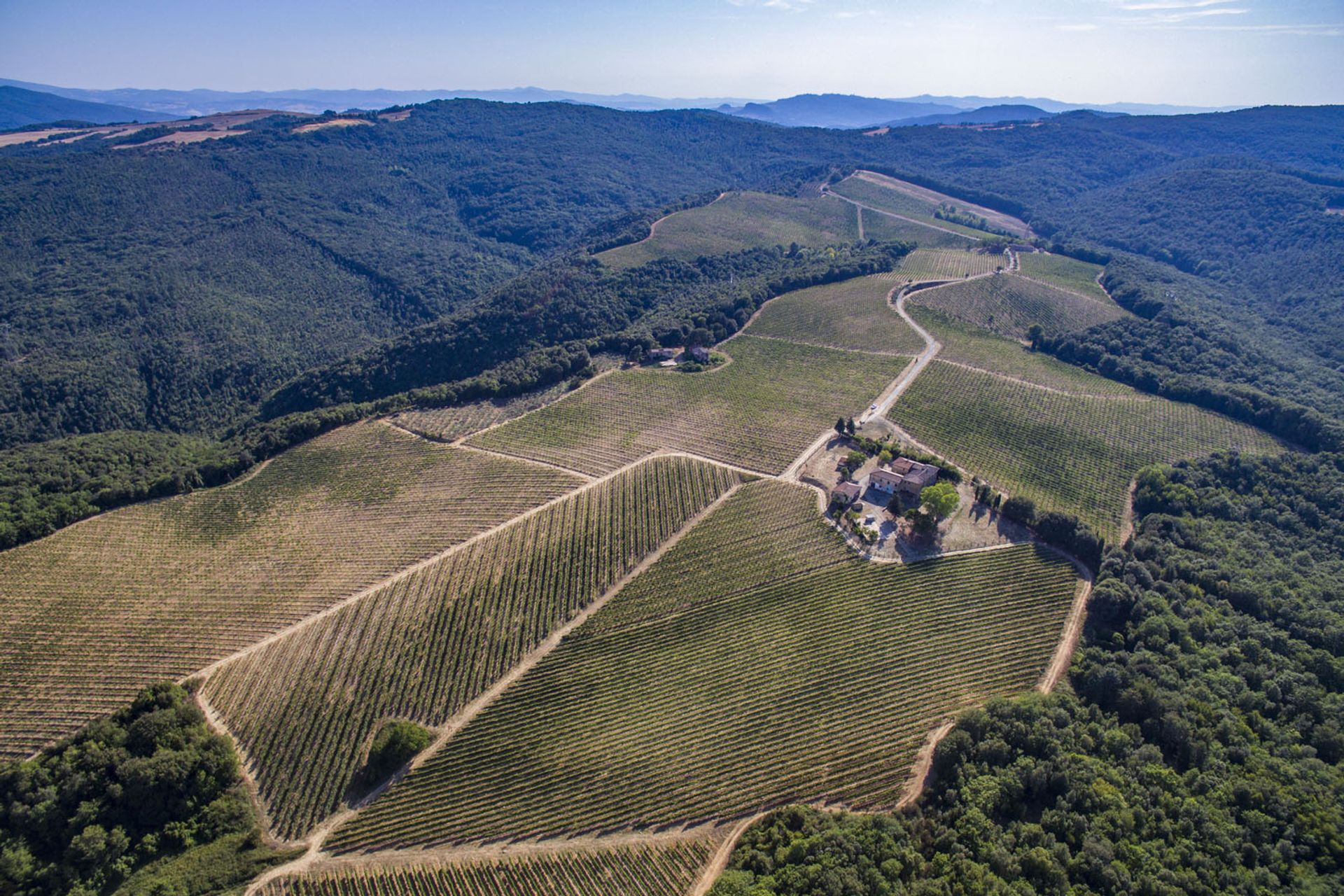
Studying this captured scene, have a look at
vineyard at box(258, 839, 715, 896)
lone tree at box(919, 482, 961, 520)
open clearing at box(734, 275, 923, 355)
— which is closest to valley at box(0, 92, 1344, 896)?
vineyard at box(258, 839, 715, 896)

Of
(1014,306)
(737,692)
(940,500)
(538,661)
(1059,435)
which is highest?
(1014,306)

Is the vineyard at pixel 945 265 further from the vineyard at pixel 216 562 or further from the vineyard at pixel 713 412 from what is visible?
the vineyard at pixel 216 562

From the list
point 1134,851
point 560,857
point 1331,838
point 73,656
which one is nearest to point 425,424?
point 73,656

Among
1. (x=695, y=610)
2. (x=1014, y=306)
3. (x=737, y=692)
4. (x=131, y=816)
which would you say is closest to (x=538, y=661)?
(x=695, y=610)

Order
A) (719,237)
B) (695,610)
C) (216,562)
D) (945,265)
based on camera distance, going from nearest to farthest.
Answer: (695,610)
(216,562)
(945,265)
(719,237)

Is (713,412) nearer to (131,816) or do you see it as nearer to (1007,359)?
(1007,359)

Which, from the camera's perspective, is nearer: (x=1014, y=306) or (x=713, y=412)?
(x=713, y=412)
